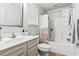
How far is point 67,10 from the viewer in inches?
→ 69.1

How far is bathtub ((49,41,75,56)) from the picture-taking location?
6.01ft

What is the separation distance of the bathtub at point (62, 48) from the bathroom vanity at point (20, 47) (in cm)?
39

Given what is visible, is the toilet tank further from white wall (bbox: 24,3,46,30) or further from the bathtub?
the bathtub

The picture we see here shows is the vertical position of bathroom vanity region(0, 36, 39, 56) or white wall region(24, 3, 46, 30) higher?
white wall region(24, 3, 46, 30)

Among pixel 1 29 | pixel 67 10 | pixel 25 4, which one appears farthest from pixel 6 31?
pixel 67 10

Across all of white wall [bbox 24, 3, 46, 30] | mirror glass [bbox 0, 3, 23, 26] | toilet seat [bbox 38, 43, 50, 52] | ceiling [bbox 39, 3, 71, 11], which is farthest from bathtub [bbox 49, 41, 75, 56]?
mirror glass [bbox 0, 3, 23, 26]

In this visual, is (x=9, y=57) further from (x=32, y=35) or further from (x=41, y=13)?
(x=41, y=13)

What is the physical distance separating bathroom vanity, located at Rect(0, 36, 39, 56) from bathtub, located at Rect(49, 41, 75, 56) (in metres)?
0.39

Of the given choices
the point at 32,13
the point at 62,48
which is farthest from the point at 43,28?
the point at 62,48

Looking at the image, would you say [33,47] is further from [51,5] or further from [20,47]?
[51,5]

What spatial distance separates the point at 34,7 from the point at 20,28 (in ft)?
1.76

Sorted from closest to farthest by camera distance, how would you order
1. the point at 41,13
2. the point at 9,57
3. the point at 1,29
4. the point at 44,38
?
the point at 9,57 → the point at 1,29 → the point at 41,13 → the point at 44,38

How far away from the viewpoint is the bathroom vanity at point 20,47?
3.17ft

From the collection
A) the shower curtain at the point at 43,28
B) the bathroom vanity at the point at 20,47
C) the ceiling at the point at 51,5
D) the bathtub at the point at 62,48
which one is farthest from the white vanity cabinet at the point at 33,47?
the ceiling at the point at 51,5
